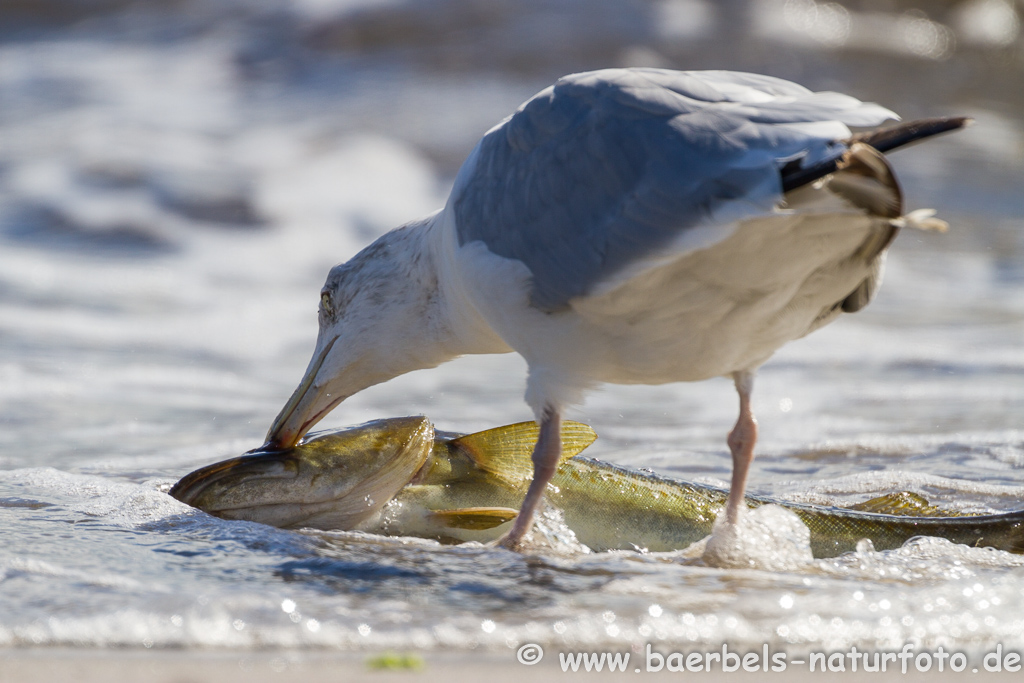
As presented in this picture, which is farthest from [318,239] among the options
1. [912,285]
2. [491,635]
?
[491,635]

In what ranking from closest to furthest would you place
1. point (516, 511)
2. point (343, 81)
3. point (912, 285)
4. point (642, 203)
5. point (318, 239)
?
point (642, 203), point (516, 511), point (912, 285), point (318, 239), point (343, 81)

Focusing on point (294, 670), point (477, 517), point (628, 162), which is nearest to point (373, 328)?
point (477, 517)

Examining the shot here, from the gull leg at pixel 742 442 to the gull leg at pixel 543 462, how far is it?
603mm

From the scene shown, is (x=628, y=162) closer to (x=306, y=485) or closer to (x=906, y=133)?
(x=906, y=133)

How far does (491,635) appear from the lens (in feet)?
8.34

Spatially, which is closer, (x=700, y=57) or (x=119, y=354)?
(x=119, y=354)

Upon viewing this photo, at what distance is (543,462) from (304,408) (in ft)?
3.20

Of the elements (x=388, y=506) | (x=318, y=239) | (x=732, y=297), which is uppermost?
(x=318, y=239)

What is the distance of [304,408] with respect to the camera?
154 inches

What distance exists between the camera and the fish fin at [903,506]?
3.89m

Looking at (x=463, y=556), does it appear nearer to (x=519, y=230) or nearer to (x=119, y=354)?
(x=519, y=230)

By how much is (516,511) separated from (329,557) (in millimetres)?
642

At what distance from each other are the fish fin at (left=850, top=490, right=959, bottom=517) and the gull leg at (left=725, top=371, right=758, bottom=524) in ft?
1.82

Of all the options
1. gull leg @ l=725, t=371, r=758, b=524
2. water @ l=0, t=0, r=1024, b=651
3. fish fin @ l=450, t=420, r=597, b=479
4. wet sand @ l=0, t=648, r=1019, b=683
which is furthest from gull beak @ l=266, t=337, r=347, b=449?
gull leg @ l=725, t=371, r=758, b=524
